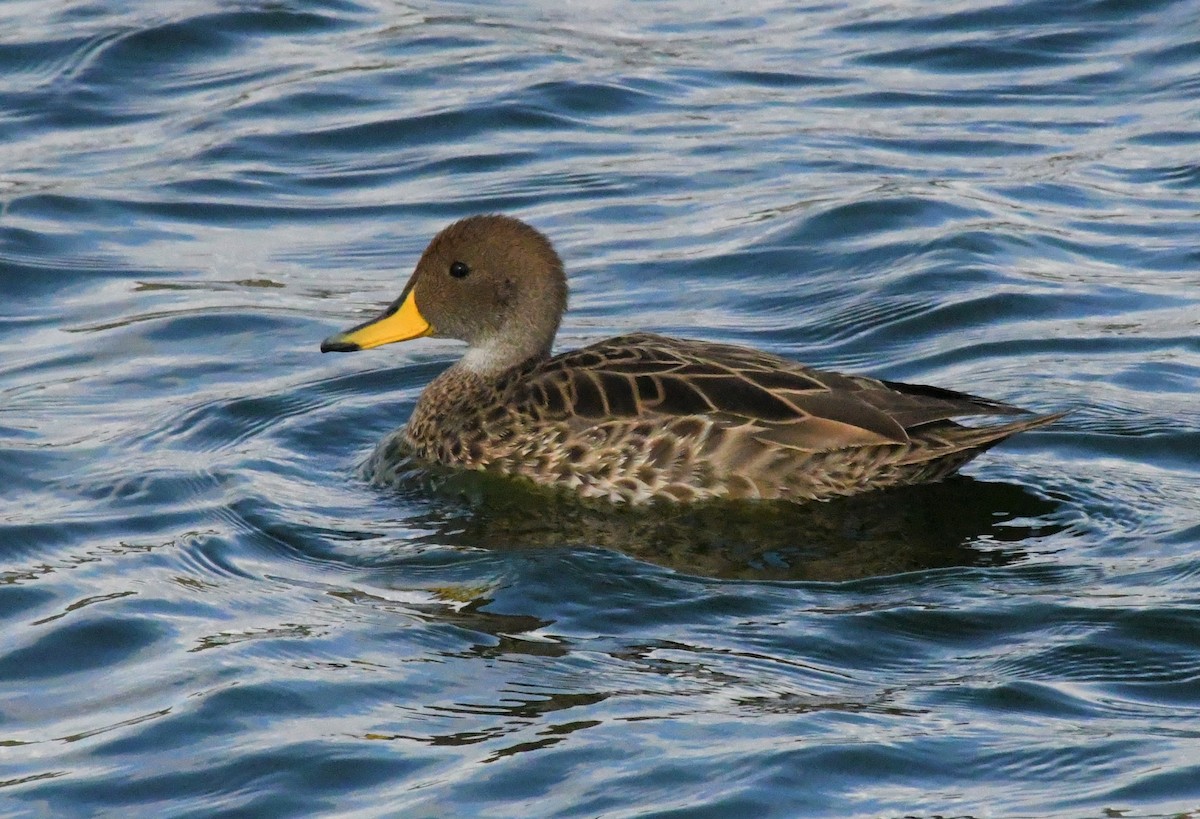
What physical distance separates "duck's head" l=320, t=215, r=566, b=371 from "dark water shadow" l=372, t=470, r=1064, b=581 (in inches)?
31.2

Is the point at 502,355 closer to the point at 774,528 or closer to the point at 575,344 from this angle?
the point at 575,344

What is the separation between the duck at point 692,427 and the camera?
789cm

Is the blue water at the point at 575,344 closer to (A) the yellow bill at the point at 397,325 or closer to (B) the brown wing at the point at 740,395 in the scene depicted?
(B) the brown wing at the point at 740,395

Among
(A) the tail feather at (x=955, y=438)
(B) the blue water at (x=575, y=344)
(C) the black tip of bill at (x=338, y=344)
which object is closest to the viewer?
(B) the blue water at (x=575, y=344)

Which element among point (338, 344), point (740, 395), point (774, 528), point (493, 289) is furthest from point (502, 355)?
point (774, 528)

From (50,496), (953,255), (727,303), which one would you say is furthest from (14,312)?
(953,255)

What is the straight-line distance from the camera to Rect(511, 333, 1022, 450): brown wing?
785cm

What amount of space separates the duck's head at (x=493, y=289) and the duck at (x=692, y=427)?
0.08 m

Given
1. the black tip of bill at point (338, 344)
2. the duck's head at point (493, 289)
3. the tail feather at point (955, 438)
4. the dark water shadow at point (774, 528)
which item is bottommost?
the dark water shadow at point (774, 528)

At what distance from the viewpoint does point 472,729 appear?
237 inches

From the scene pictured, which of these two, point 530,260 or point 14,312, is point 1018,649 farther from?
point 14,312

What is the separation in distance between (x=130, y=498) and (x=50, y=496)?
33cm

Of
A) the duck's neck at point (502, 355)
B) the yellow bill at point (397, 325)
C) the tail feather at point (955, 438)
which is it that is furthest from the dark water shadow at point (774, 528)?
the yellow bill at point (397, 325)

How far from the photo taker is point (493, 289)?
890 centimetres
